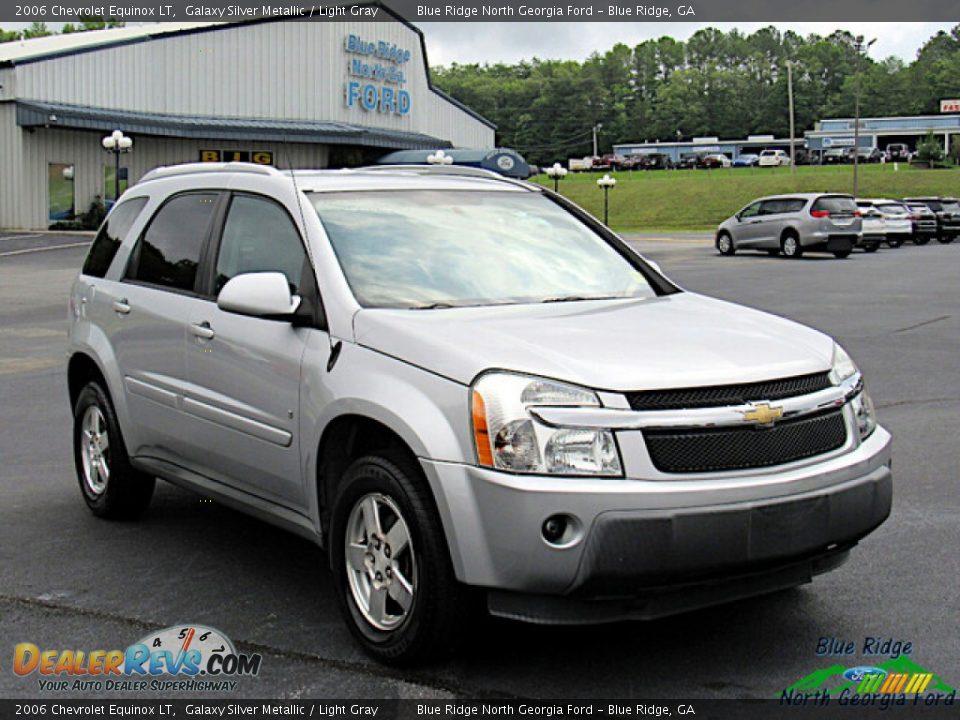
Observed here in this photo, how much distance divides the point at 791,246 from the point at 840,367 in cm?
3137

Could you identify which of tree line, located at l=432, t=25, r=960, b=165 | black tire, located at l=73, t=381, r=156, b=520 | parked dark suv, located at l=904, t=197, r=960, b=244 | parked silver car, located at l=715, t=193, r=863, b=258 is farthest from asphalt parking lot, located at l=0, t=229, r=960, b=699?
tree line, located at l=432, t=25, r=960, b=165

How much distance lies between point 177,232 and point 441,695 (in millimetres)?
3047

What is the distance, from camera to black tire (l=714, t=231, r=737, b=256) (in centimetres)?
3662

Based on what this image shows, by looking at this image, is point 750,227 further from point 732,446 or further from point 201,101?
point 732,446

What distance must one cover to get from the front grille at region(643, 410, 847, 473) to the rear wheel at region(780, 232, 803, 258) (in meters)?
31.6

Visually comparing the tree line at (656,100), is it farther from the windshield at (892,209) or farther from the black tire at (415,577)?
the black tire at (415,577)

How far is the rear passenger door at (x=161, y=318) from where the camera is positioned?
5.82 metres

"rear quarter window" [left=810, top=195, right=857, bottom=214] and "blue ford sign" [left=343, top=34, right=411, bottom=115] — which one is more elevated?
"blue ford sign" [left=343, top=34, right=411, bottom=115]

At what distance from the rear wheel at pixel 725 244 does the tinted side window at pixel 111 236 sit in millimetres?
31100

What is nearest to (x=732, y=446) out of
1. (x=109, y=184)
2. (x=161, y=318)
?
(x=161, y=318)

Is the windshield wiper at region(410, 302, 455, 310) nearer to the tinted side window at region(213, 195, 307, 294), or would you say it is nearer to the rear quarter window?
the tinted side window at region(213, 195, 307, 294)

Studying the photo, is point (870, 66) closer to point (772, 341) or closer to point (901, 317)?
point (901, 317)

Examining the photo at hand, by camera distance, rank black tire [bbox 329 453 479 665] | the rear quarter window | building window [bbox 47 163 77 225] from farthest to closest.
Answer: building window [bbox 47 163 77 225]
the rear quarter window
black tire [bbox 329 453 479 665]

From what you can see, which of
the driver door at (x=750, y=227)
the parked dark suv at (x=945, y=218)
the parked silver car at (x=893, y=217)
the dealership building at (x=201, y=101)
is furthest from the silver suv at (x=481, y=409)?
the parked dark suv at (x=945, y=218)
